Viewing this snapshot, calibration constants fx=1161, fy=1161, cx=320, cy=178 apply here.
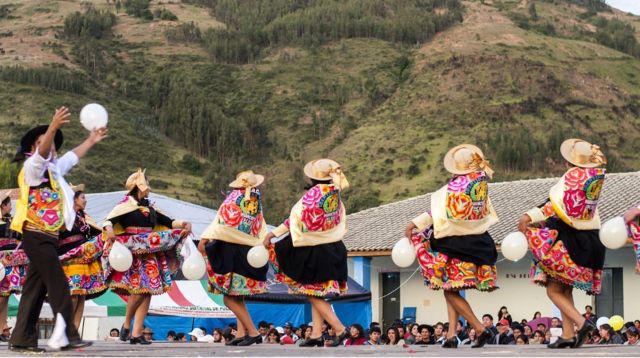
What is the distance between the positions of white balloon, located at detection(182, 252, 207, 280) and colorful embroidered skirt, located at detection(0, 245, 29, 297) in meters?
2.04

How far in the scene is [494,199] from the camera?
3512cm

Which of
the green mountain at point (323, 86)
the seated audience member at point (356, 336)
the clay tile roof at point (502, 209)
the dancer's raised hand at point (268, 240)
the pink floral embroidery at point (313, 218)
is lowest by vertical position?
the seated audience member at point (356, 336)

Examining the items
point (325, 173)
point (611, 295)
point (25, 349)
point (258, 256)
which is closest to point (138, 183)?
point (258, 256)

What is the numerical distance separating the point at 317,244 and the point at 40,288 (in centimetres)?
367

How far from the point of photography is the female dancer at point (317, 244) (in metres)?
12.5

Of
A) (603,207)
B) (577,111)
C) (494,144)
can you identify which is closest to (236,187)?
(603,207)

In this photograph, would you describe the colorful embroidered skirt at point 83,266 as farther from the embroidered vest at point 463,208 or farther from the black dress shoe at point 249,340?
the embroidered vest at point 463,208

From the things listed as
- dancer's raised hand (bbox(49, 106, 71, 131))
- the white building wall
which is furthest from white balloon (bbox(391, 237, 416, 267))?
the white building wall

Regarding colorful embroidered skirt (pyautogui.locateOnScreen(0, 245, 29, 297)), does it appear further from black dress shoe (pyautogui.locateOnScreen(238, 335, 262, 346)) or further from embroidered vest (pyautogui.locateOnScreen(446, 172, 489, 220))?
embroidered vest (pyautogui.locateOnScreen(446, 172, 489, 220))

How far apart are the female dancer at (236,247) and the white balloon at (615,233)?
4284mm

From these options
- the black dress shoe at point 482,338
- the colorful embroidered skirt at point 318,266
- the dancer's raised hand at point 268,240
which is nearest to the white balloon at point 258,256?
the dancer's raised hand at point 268,240

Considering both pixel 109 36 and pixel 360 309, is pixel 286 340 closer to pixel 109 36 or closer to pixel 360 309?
pixel 360 309

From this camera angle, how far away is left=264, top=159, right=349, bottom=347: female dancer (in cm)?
1248

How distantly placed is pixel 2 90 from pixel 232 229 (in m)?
71.7
